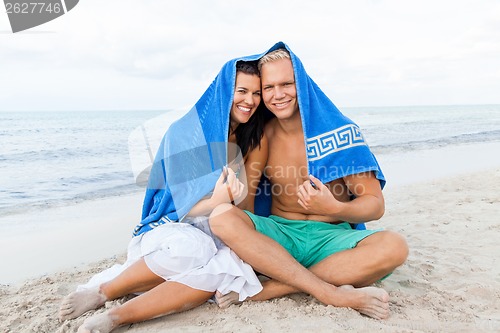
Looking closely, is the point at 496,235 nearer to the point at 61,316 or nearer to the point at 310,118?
the point at 310,118

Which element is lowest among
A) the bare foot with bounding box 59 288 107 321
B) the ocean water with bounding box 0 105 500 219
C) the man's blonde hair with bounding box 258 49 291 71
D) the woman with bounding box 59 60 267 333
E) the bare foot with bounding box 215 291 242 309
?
the ocean water with bounding box 0 105 500 219

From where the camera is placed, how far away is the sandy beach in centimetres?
212

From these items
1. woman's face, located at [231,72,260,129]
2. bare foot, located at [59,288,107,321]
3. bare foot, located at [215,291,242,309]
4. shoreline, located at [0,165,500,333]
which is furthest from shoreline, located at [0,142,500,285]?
woman's face, located at [231,72,260,129]

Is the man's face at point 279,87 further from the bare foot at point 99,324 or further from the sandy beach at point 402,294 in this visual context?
the bare foot at point 99,324

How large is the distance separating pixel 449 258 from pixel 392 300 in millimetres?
1017

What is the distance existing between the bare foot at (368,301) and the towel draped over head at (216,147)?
2.30 ft

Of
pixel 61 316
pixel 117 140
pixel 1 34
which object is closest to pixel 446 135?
pixel 117 140

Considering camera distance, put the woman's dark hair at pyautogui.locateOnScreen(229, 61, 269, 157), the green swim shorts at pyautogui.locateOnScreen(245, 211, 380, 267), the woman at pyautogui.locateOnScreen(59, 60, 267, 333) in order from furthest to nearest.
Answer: the woman's dark hair at pyautogui.locateOnScreen(229, 61, 269, 157) < the green swim shorts at pyautogui.locateOnScreen(245, 211, 380, 267) < the woman at pyautogui.locateOnScreen(59, 60, 267, 333)

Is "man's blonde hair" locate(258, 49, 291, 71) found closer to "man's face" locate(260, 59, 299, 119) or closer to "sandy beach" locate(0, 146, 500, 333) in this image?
"man's face" locate(260, 59, 299, 119)

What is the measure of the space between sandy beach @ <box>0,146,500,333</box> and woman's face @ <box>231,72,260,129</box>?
111 centimetres

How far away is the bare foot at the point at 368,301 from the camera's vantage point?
2.19 m

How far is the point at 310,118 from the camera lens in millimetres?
2727

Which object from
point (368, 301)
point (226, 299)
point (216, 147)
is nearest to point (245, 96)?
point (216, 147)

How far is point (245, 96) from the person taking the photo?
263 centimetres
